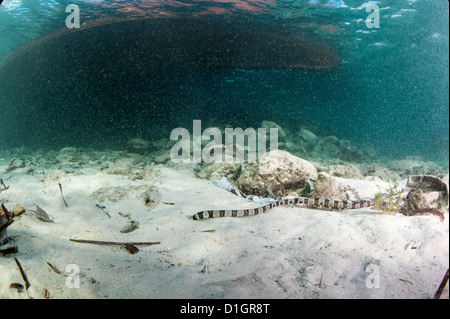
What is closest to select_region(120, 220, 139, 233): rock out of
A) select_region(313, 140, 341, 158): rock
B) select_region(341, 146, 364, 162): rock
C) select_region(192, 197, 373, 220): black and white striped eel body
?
select_region(192, 197, 373, 220): black and white striped eel body

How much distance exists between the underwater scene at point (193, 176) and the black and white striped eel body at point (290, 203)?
0.9 inches

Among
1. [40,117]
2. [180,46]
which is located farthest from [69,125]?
[180,46]

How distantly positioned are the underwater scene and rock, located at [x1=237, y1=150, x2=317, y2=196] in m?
0.03

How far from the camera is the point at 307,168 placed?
4.89m

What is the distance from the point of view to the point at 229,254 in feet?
8.06

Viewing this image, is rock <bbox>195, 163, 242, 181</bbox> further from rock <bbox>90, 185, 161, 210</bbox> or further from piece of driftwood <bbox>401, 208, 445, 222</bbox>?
piece of driftwood <bbox>401, 208, 445, 222</bbox>

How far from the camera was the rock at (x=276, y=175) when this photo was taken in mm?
4652

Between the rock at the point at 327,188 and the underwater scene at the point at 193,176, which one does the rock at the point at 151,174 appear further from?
the rock at the point at 327,188

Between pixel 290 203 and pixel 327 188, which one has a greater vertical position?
pixel 327 188

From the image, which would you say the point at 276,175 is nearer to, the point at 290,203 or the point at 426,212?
the point at 290,203

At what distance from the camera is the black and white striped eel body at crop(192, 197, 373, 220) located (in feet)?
11.3

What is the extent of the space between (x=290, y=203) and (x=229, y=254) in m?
1.87

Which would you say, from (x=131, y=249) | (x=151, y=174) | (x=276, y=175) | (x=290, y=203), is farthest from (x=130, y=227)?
(x=276, y=175)

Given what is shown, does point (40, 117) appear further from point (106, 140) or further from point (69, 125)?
point (106, 140)
